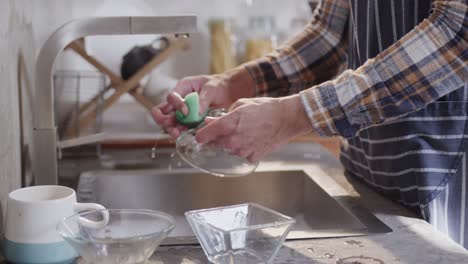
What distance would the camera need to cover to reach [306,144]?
1845mm

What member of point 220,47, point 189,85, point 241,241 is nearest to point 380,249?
point 241,241

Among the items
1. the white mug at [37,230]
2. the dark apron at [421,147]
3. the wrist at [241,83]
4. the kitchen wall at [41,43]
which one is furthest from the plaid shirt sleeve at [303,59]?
the white mug at [37,230]

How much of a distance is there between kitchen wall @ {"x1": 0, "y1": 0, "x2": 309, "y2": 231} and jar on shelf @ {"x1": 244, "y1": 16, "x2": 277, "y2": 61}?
5 centimetres

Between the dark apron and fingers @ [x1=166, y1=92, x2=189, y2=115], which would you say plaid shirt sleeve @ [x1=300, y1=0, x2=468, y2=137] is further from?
fingers @ [x1=166, y1=92, x2=189, y2=115]

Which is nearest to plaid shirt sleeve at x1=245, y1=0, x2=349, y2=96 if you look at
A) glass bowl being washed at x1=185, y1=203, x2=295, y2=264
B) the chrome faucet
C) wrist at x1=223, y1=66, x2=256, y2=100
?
wrist at x1=223, y1=66, x2=256, y2=100

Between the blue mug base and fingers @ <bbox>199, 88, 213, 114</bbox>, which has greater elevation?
fingers @ <bbox>199, 88, 213, 114</bbox>

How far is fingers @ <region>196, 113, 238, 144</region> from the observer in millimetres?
1023

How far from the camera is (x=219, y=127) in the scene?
3.36ft

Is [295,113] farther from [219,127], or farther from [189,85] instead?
[189,85]

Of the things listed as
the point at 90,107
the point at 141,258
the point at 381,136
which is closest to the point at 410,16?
the point at 381,136

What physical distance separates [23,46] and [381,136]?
0.65 metres

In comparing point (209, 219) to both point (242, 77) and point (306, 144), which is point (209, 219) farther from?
point (306, 144)

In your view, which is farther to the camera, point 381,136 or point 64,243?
point 381,136

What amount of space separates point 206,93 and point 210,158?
0.68 feet
